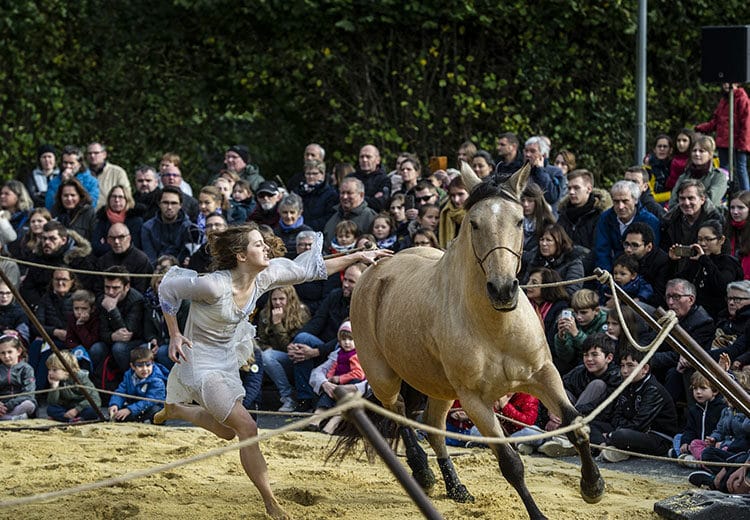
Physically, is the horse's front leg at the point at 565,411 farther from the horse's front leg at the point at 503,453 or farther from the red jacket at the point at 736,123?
the red jacket at the point at 736,123

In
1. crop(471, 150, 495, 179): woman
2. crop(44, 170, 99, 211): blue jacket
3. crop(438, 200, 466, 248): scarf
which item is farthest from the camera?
crop(44, 170, 99, 211): blue jacket

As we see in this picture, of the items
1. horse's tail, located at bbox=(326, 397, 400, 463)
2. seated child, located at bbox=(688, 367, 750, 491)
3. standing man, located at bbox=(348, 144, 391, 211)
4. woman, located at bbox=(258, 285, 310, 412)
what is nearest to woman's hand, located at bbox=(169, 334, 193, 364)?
horse's tail, located at bbox=(326, 397, 400, 463)

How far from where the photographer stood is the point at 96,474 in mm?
9352

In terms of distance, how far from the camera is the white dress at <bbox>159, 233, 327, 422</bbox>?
770cm

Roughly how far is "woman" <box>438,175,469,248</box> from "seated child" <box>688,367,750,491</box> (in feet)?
9.30

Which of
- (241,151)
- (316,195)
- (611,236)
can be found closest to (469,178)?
(611,236)

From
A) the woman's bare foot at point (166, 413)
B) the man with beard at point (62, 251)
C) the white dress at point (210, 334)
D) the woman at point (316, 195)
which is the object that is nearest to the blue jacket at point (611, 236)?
the woman at point (316, 195)

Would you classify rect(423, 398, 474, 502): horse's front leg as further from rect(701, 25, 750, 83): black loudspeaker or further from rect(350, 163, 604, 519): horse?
rect(701, 25, 750, 83): black loudspeaker

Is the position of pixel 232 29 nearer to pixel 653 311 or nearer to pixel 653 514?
pixel 653 311

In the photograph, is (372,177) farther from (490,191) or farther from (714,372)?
(714,372)

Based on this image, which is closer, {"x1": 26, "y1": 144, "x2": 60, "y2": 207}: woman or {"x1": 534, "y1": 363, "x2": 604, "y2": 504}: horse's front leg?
{"x1": 534, "y1": 363, "x2": 604, "y2": 504}: horse's front leg

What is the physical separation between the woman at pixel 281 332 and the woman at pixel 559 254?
217cm

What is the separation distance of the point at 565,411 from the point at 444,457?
1.37 metres

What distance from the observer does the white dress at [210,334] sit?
25.3 feet
